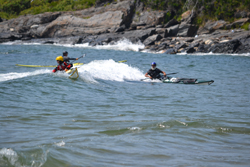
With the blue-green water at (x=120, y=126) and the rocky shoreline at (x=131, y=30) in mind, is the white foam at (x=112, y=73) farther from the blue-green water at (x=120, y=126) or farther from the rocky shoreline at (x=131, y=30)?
the rocky shoreline at (x=131, y=30)

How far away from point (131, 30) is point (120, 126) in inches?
1342

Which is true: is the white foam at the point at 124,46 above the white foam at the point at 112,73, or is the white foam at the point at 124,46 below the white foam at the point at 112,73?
above

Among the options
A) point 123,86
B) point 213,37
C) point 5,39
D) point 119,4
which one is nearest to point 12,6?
point 5,39

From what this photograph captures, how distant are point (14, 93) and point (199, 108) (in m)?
5.48

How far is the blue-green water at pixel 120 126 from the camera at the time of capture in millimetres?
3598

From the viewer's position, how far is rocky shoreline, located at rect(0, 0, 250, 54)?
28438 millimetres

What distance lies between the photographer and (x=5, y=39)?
42.3m

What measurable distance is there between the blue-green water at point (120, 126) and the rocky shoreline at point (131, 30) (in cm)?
1981

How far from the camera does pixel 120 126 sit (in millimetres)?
5086

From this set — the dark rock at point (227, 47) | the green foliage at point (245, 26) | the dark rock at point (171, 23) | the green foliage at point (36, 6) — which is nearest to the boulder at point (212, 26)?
the green foliage at point (245, 26)

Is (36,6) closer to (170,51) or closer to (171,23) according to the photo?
(171,23)

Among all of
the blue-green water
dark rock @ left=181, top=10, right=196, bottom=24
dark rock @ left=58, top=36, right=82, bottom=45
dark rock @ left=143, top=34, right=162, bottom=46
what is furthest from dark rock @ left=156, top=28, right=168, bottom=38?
the blue-green water

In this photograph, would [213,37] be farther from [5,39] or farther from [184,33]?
[5,39]

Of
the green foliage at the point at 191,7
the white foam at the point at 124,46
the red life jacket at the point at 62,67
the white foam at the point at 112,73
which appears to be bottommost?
the white foam at the point at 112,73
